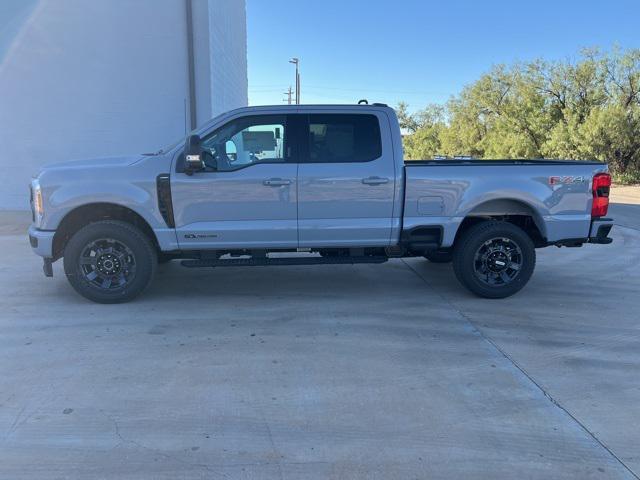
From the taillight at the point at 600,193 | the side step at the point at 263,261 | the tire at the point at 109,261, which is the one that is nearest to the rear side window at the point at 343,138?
the side step at the point at 263,261

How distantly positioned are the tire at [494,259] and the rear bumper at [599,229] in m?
0.69

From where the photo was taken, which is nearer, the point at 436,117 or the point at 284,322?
the point at 284,322

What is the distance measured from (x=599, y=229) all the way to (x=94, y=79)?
10972mm

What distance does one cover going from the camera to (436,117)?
6400 centimetres

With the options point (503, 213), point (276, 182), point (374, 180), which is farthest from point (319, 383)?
point (503, 213)

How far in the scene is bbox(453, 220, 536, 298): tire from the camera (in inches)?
225

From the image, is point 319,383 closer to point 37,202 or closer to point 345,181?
point 345,181

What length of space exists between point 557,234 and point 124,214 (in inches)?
186

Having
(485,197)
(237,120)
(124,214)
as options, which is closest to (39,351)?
(124,214)

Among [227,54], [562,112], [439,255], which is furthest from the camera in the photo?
[562,112]

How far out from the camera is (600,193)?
570 cm

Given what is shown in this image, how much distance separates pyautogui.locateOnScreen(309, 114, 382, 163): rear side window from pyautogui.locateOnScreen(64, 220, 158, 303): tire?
6.68 ft

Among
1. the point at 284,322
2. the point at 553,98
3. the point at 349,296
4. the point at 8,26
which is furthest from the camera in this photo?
the point at 553,98

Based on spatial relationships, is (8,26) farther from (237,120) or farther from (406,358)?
(406,358)
